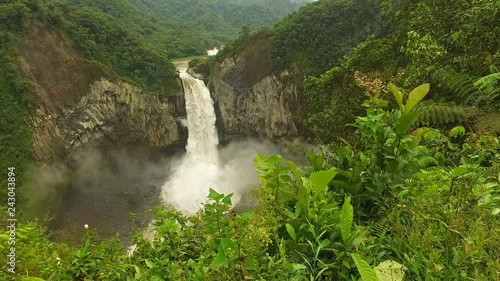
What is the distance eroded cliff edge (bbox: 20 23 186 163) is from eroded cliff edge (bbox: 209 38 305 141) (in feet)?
18.5

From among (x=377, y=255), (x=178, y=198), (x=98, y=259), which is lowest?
(x=178, y=198)

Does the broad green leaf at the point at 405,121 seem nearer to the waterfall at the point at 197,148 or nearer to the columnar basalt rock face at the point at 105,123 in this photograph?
the waterfall at the point at 197,148

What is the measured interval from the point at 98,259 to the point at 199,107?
31.6 m

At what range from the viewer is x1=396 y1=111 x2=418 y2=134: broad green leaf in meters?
2.43

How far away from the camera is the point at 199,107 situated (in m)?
34.0

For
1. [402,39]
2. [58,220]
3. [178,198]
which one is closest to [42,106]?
[58,220]

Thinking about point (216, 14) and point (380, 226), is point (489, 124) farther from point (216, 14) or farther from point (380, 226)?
point (216, 14)

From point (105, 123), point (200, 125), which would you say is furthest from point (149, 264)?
point (200, 125)

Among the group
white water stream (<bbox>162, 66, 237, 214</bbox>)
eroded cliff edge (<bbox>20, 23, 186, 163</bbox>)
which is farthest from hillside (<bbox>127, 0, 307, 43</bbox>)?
eroded cliff edge (<bbox>20, 23, 186, 163</bbox>)

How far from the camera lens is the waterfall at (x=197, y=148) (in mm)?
27875

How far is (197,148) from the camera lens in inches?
1297

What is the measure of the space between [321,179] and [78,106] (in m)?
30.4

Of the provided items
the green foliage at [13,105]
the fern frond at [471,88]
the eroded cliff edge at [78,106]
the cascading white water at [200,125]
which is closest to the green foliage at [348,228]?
the fern frond at [471,88]

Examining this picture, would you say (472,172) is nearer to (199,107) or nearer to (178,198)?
(178,198)
